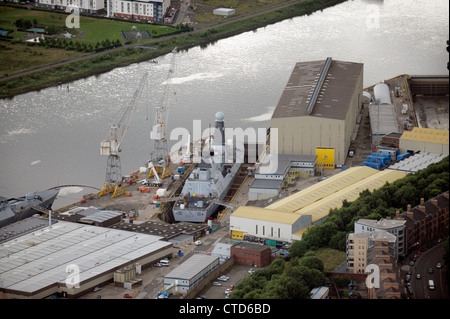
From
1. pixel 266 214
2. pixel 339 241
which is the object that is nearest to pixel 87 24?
pixel 266 214

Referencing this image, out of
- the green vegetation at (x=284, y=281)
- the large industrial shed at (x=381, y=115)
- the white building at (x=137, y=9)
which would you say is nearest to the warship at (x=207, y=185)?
the large industrial shed at (x=381, y=115)

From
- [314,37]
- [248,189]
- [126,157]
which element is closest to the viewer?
[248,189]

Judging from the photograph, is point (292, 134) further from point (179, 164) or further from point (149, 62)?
point (149, 62)

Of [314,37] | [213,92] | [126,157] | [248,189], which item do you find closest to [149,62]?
[213,92]

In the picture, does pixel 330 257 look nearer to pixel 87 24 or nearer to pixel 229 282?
pixel 229 282

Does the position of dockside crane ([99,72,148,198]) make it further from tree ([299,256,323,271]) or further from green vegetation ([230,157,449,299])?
tree ([299,256,323,271])

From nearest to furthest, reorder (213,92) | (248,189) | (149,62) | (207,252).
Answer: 1. (207,252)
2. (248,189)
3. (213,92)
4. (149,62)

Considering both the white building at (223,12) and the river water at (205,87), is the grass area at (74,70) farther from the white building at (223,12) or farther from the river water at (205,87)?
the white building at (223,12)
